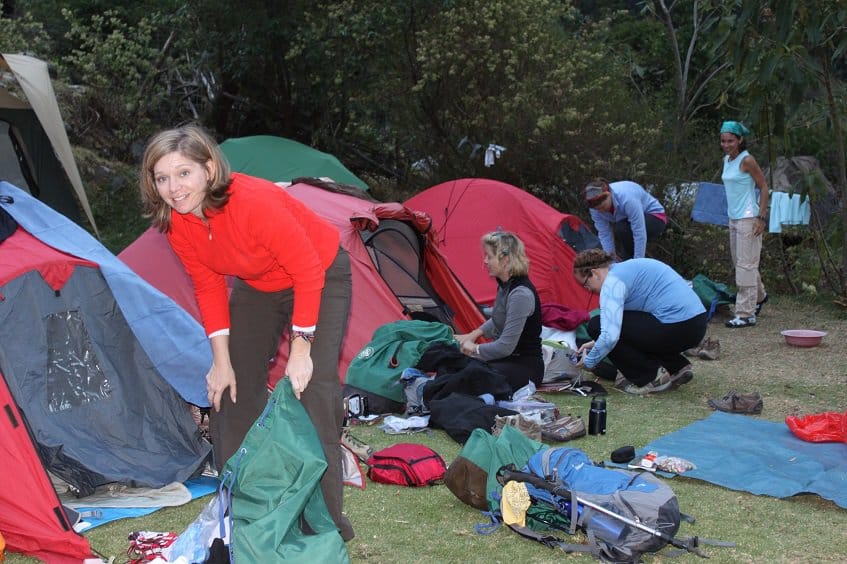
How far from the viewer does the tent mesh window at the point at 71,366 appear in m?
4.21

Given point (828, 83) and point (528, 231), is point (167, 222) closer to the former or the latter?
point (528, 231)

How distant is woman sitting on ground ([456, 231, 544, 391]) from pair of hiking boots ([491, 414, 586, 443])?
659 mm

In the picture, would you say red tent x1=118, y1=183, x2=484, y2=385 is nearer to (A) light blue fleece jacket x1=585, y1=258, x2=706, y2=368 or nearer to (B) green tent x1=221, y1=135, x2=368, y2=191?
(A) light blue fleece jacket x1=585, y1=258, x2=706, y2=368

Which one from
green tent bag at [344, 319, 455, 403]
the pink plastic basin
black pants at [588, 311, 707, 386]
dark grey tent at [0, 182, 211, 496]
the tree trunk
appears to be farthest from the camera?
the tree trunk

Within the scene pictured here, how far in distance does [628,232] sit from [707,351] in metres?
1.37

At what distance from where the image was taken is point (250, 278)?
3.22 meters

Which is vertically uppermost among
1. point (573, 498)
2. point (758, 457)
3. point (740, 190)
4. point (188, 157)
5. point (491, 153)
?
point (188, 157)

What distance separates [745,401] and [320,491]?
10.8ft

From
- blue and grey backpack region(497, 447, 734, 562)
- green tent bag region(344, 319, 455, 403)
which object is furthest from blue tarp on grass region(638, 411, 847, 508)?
green tent bag region(344, 319, 455, 403)

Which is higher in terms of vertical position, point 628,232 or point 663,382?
point 628,232

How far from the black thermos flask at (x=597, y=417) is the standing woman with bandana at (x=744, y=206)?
3.57 meters

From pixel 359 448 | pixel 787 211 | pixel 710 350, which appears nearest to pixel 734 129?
pixel 787 211

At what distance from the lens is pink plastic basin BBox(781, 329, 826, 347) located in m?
7.29

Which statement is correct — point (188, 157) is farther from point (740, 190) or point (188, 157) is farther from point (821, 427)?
point (740, 190)
